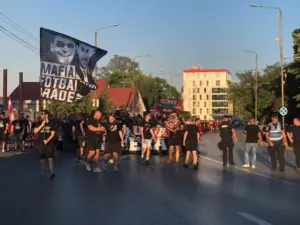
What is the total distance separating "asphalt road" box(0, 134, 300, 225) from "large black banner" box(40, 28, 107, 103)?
400cm

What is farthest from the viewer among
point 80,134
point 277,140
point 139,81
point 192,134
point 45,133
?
point 139,81

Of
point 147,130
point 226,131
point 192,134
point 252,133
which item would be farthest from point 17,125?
point 252,133

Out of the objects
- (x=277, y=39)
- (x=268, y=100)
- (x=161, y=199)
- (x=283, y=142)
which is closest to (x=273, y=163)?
(x=283, y=142)

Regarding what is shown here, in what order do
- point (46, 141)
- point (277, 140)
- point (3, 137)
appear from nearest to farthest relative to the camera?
point (46, 141) → point (277, 140) → point (3, 137)

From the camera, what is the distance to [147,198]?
9.34m

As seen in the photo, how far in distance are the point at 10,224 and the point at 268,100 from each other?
59.3 metres

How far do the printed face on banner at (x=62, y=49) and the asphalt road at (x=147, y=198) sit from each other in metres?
5.00

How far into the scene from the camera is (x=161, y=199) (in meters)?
9.24

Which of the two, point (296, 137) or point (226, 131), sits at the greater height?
point (226, 131)

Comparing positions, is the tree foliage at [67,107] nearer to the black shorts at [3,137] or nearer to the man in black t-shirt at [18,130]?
the man in black t-shirt at [18,130]

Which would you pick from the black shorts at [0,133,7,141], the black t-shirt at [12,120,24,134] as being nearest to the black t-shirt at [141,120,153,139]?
the black t-shirt at [12,120,24,134]

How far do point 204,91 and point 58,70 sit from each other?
6436 inches

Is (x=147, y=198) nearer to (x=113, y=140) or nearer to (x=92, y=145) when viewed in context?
(x=92, y=145)

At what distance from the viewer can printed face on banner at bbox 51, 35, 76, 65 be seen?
58.4 feet
